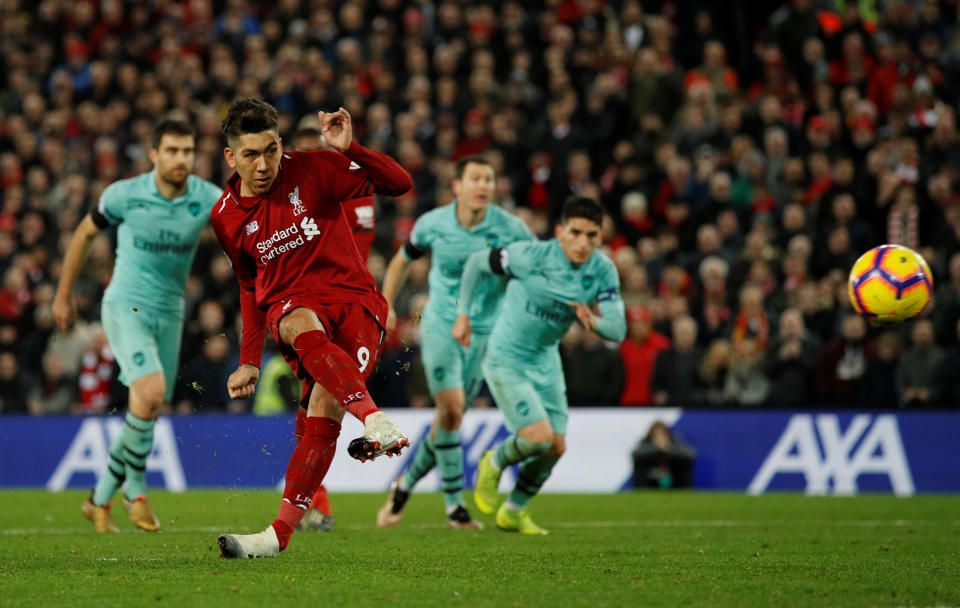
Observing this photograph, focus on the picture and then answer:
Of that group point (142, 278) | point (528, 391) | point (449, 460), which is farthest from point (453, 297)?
point (142, 278)

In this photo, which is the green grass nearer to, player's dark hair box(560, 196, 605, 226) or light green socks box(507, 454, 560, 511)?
light green socks box(507, 454, 560, 511)

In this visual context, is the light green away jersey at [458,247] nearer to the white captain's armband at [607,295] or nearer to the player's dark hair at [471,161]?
the player's dark hair at [471,161]

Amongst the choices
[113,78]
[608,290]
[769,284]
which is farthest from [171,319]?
[113,78]

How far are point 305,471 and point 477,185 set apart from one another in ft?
14.4

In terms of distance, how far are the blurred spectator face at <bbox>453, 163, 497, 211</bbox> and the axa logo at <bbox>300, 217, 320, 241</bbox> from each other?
12.6 ft

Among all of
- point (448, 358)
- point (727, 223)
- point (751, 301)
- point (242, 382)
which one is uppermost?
point (727, 223)

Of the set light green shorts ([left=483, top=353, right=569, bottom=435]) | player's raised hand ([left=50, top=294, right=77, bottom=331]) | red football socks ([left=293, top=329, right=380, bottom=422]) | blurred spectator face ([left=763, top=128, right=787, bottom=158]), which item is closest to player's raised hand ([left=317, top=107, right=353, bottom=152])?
red football socks ([left=293, top=329, right=380, bottom=422])

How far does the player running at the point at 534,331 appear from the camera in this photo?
9.87 meters

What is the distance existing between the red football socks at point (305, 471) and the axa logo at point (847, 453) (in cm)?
852

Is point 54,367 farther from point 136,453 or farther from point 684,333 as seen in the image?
point 684,333

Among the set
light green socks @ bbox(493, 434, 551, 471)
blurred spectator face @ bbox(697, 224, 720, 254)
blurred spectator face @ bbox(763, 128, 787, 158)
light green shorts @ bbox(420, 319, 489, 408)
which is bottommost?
light green socks @ bbox(493, 434, 551, 471)

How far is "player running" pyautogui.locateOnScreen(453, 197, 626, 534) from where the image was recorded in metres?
9.87

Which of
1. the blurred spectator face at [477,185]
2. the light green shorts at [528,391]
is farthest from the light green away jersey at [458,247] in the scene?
the light green shorts at [528,391]

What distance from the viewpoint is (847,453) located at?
47.3 feet
